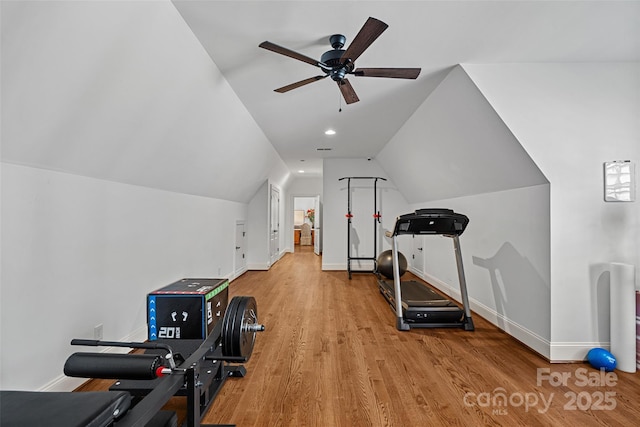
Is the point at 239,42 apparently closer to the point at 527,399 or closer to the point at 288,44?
the point at 288,44

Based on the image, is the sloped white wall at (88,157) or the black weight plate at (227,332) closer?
the sloped white wall at (88,157)

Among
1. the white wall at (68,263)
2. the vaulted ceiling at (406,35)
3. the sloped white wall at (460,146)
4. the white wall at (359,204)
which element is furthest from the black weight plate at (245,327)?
the white wall at (359,204)

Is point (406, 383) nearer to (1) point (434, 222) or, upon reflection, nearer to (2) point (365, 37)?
(1) point (434, 222)

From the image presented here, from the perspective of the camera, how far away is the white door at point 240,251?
5914mm

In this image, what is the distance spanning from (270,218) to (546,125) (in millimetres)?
5565

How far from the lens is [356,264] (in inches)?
257

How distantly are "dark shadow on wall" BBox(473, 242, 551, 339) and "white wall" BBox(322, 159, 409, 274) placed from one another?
3.14 m

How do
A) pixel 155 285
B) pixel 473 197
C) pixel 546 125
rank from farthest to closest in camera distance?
pixel 473 197, pixel 155 285, pixel 546 125

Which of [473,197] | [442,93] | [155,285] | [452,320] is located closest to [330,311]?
[452,320]

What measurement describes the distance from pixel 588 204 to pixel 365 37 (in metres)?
2.39

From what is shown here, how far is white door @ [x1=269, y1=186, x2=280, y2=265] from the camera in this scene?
7230 mm

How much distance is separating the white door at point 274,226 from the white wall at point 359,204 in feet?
4.83
